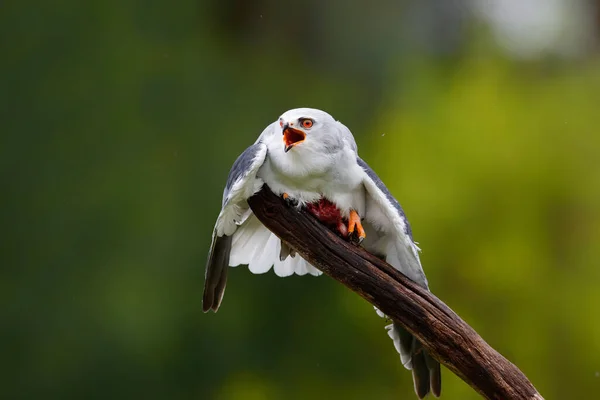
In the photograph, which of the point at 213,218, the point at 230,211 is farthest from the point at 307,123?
the point at 213,218

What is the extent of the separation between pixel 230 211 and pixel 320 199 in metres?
0.23

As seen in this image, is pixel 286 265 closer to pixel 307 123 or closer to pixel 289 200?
pixel 289 200

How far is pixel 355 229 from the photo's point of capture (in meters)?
1.85

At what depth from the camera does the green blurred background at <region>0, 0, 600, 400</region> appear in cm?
360

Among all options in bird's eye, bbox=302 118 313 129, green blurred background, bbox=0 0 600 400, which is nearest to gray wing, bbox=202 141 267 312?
bird's eye, bbox=302 118 313 129

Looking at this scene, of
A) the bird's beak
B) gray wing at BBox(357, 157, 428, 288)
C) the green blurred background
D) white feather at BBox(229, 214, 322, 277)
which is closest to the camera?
the bird's beak

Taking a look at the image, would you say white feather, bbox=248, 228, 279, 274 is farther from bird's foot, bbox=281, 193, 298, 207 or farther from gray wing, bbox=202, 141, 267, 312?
bird's foot, bbox=281, 193, 298, 207

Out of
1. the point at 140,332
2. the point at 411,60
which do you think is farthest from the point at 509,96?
the point at 140,332

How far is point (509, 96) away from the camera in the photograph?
3.87 meters

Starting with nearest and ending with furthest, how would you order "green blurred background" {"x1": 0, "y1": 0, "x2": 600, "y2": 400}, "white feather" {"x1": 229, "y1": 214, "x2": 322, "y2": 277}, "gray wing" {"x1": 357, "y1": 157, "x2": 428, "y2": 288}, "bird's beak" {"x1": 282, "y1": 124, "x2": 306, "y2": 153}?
"bird's beak" {"x1": 282, "y1": 124, "x2": 306, "y2": 153} → "gray wing" {"x1": 357, "y1": 157, "x2": 428, "y2": 288} → "white feather" {"x1": 229, "y1": 214, "x2": 322, "y2": 277} → "green blurred background" {"x1": 0, "y1": 0, "x2": 600, "y2": 400}

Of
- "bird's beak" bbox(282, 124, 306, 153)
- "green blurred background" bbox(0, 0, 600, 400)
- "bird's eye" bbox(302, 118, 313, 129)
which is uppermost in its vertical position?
"bird's eye" bbox(302, 118, 313, 129)

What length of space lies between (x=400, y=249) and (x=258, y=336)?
6.50 feet

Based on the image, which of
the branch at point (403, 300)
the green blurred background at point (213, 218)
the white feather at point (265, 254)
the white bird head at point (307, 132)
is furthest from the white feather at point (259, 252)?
the green blurred background at point (213, 218)

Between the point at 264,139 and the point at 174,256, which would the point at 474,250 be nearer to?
the point at 174,256
